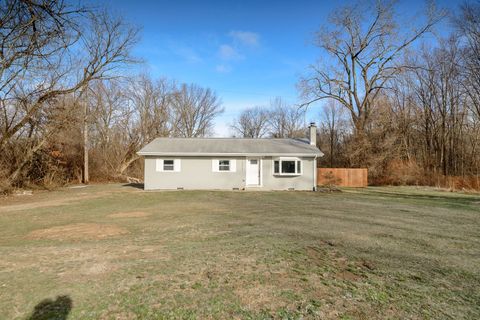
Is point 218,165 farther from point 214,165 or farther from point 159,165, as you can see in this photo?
point 159,165

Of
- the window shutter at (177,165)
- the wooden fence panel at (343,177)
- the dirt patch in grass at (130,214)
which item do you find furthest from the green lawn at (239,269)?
the wooden fence panel at (343,177)

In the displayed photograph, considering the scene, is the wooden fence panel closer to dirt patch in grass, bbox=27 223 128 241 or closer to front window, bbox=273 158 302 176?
front window, bbox=273 158 302 176

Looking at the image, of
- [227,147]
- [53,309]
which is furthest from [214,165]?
[53,309]

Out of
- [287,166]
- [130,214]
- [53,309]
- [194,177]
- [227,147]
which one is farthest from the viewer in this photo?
[227,147]

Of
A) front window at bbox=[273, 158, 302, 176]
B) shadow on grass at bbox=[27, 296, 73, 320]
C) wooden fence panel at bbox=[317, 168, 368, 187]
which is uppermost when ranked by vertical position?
front window at bbox=[273, 158, 302, 176]

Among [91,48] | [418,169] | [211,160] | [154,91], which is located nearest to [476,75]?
[418,169]

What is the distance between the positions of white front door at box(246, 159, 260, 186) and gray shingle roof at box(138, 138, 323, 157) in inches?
28.6

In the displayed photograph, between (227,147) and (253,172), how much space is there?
7.98 feet

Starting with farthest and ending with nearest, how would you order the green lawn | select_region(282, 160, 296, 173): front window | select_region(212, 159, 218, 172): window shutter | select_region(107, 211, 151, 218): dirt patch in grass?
select_region(282, 160, 296, 173): front window
select_region(212, 159, 218, 172): window shutter
select_region(107, 211, 151, 218): dirt patch in grass
the green lawn

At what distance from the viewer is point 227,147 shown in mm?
18906

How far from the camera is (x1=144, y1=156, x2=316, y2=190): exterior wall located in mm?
17625

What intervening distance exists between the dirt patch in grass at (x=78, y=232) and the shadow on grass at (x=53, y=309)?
3189 mm

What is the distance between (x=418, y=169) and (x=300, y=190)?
39.3ft

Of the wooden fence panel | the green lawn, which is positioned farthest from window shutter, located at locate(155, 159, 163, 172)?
the wooden fence panel
